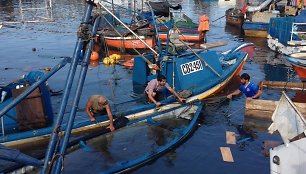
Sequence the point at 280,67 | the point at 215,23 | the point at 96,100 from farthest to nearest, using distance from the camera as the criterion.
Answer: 1. the point at 215,23
2. the point at 280,67
3. the point at 96,100

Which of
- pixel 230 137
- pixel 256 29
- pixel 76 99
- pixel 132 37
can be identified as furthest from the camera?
pixel 256 29

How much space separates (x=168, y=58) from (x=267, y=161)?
5828mm

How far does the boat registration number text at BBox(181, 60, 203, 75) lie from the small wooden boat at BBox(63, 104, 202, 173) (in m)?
2.02

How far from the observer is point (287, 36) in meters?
23.5

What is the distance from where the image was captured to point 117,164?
28.5ft

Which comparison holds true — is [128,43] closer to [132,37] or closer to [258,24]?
[132,37]

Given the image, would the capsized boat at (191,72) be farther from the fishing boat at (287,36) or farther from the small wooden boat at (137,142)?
the fishing boat at (287,36)

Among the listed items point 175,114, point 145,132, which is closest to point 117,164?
point 145,132

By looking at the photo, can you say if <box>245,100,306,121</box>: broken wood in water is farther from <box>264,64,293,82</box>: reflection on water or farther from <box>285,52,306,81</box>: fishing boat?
<box>264,64,293,82</box>: reflection on water

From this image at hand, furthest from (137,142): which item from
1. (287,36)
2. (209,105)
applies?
(287,36)

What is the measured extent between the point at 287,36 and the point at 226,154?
634 inches

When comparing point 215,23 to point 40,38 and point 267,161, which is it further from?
point 267,161

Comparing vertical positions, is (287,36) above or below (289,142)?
above

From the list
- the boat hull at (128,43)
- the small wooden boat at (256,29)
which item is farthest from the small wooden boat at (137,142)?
the small wooden boat at (256,29)
